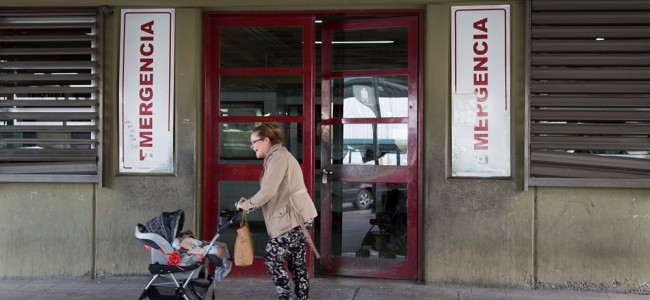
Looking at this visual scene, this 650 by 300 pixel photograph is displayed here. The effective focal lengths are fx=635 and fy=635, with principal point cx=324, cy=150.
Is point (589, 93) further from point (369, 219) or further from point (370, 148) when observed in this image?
point (369, 219)

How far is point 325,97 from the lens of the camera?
6699mm

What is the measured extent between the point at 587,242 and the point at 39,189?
214 inches

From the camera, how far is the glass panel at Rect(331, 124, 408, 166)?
21.3 feet

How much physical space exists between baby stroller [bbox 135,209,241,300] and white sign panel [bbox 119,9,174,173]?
5.58ft

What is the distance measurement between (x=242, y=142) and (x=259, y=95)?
0.52m

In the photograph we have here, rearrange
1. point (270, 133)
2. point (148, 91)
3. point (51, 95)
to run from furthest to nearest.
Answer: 1. point (51, 95)
2. point (148, 91)
3. point (270, 133)

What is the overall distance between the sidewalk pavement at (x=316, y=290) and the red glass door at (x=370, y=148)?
0.31 m

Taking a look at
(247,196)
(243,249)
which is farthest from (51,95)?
(243,249)

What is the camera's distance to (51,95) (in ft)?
21.3

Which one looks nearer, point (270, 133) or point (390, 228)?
point (270, 133)

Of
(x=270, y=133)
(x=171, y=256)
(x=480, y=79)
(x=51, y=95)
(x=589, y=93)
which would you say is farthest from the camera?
(x=51, y=95)

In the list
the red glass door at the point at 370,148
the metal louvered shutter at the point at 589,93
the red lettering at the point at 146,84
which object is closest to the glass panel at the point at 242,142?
the red glass door at the point at 370,148

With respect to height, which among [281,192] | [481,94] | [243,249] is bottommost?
[243,249]

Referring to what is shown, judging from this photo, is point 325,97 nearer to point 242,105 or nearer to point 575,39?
point 242,105
